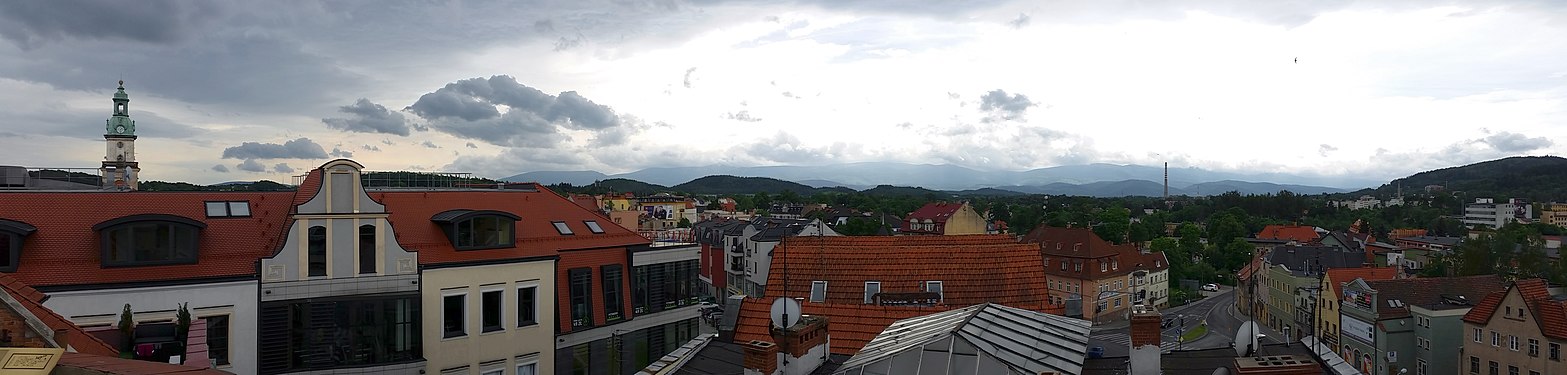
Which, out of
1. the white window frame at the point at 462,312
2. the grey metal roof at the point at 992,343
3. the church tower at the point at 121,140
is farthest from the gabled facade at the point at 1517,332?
the church tower at the point at 121,140

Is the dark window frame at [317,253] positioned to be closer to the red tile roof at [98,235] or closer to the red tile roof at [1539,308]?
the red tile roof at [98,235]

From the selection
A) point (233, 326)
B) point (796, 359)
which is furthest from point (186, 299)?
point (796, 359)

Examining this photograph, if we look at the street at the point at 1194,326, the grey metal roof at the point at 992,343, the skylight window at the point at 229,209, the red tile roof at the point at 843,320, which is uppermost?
the skylight window at the point at 229,209

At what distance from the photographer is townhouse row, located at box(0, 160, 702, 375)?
67.2 feet

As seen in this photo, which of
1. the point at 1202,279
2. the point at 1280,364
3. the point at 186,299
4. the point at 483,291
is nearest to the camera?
the point at 1280,364

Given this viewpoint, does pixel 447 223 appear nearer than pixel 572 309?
Yes

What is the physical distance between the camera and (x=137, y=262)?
2097 centimetres

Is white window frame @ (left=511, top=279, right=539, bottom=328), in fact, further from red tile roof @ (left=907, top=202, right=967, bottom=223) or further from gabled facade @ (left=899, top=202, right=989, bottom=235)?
red tile roof @ (left=907, top=202, right=967, bottom=223)

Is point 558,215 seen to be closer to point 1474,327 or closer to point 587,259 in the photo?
point 587,259

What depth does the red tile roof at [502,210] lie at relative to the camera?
2497 centimetres

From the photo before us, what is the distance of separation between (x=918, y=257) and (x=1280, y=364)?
614 inches

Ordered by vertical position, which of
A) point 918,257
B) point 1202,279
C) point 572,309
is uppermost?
point 918,257

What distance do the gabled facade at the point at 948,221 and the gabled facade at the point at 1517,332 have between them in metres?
55.4

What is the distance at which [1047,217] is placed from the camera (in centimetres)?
17038
